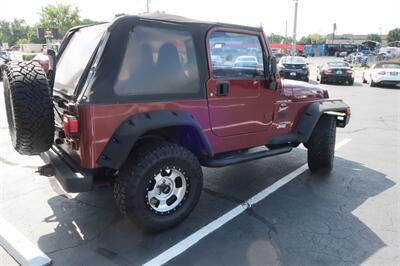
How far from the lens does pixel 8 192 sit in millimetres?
4336

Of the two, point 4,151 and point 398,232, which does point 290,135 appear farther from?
point 4,151

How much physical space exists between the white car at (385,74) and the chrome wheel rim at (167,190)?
17429 mm

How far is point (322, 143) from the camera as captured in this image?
4918mm

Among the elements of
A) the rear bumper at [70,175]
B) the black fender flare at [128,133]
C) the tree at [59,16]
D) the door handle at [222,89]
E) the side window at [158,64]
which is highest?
the tree at [59,16]

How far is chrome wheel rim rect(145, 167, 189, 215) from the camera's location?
3335 millimetres

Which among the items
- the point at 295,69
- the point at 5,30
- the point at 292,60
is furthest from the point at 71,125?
the point at 5,30

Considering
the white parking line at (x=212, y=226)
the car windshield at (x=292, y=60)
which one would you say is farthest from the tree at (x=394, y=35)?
the white parking line at (x=212, y=226)

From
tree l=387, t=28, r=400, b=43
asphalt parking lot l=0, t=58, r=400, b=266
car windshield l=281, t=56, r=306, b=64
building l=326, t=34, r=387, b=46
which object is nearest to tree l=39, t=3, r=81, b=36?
car windshield l=281, t=56, r=306, b=64

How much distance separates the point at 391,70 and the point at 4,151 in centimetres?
1800

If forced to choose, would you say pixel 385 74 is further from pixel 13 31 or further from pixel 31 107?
pixel 13 31

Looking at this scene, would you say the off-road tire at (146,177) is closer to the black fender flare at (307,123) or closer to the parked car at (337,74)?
the black fender flare at (307,123)

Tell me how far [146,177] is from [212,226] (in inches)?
35.3

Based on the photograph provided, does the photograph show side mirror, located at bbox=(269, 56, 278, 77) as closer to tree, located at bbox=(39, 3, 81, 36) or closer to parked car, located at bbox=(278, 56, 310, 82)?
parked car, located at bbox=(278, 56, 310, 82)

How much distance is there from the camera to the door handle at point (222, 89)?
3750 millimetres
